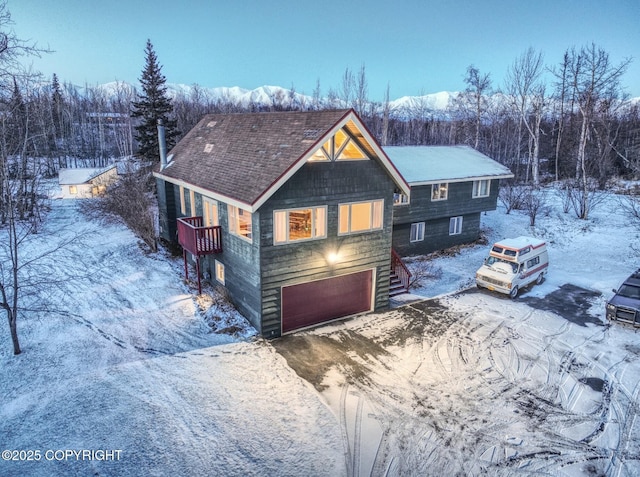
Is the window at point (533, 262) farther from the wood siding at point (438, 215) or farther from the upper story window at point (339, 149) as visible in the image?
the upper story window at point (339, 149)

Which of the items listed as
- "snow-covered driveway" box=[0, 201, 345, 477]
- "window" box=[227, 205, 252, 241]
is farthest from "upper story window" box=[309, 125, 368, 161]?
"snow-covered driveway" box=[0, 201, 345, 477]

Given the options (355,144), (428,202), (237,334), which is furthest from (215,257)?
(428,202)

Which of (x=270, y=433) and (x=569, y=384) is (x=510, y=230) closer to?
(x=569, y=384)

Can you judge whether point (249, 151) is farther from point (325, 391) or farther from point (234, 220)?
point (325, 391)

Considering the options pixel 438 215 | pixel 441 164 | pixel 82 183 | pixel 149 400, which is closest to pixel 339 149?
pixel 149 400

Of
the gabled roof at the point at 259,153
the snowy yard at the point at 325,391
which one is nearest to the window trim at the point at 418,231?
the snowy yard at the point at 325,391

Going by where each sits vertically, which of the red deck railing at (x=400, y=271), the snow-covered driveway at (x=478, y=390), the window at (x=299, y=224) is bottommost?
the snow-covered driveway at (x=478, y=390)
